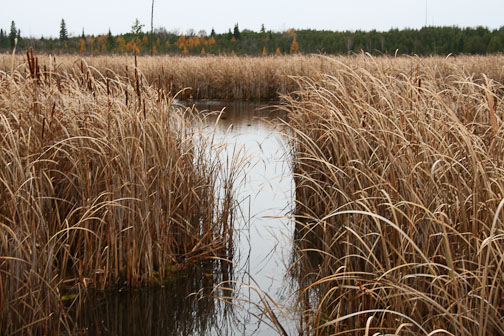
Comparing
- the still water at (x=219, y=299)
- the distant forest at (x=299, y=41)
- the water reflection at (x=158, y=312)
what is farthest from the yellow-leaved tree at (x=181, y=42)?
the water reflection at (x=158, y=312)

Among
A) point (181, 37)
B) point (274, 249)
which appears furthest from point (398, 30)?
point (274, 249)

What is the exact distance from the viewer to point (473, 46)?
42188 millimetres

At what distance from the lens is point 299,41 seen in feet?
188

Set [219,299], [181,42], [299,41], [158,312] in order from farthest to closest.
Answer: [181,42] → [299,41] → [219,299] → [158,312]

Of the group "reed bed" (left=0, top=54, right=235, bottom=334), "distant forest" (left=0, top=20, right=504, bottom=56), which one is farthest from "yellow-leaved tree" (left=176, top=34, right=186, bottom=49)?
"reed bed" (left=0, top=54, right=235, bottom=334)

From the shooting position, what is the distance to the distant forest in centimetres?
4184

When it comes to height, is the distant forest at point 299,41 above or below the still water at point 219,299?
above

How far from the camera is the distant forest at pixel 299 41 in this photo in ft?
137

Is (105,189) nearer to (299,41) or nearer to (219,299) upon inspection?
(219,299)

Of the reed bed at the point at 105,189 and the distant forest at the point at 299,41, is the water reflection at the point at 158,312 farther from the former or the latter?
the distant forest at the point at 299,41

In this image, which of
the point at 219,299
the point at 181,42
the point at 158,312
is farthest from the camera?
the point at 181,42

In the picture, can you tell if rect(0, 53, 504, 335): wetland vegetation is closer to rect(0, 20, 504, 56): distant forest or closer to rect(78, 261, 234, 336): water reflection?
rect(78, 261, 234, 336): water reflection

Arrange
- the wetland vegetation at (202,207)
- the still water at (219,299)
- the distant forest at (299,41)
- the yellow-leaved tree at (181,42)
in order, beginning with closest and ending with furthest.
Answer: the wetland vegetation at (202,207), the still water at (219,299), the distant forest at (299,41), the yellow-leaved tree at (181,42)

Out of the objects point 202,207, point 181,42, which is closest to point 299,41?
point 181,42
